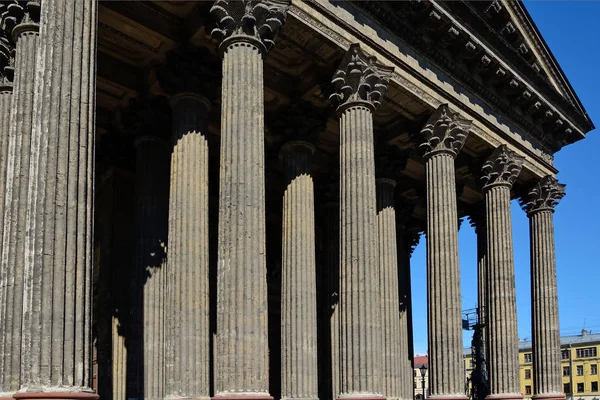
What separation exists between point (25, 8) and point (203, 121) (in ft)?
20.8

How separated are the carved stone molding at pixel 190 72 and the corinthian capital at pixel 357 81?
392 centimetres

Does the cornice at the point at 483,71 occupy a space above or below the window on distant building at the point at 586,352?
above

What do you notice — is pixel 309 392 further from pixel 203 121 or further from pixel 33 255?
pixel 33 255

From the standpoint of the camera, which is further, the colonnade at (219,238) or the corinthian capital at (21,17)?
the corinthian capital at (21,17)

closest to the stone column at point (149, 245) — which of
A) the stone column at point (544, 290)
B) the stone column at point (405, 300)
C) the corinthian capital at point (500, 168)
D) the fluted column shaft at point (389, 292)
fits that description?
the fluted column shaft at point (389, 292)

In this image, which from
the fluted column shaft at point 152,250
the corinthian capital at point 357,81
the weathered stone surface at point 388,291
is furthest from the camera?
the weathered stone surface at point 388,291

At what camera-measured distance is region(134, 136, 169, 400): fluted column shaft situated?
24047 mm

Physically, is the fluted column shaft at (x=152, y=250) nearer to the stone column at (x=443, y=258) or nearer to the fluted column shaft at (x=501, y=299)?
the stone column at (x=443, y=258)

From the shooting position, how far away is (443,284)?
2825 cm

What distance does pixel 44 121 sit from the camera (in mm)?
16312

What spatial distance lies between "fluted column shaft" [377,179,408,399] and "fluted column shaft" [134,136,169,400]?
9.03 m

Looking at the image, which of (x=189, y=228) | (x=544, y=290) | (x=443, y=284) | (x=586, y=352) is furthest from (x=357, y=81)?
(x=586, y=352)

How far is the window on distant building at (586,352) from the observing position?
121812mm

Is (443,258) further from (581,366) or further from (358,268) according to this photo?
(581,366)
